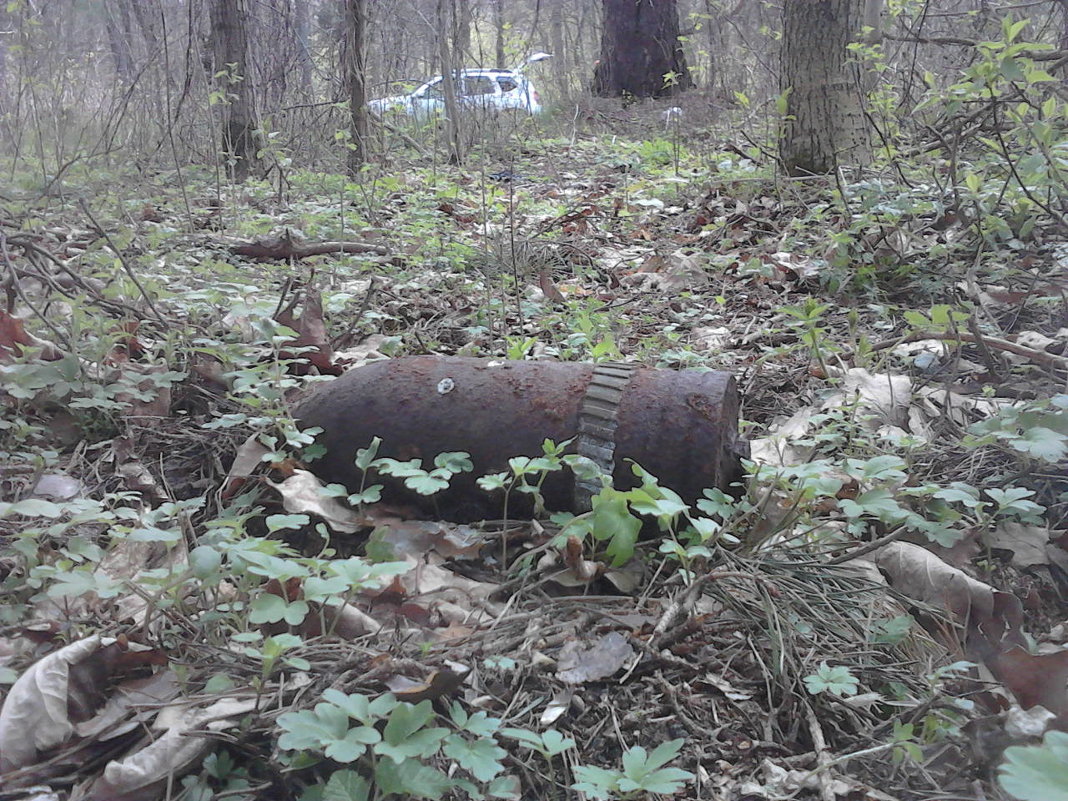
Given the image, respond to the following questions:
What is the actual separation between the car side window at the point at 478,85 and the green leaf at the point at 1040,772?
7.89 meters

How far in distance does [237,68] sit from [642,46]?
655 cm

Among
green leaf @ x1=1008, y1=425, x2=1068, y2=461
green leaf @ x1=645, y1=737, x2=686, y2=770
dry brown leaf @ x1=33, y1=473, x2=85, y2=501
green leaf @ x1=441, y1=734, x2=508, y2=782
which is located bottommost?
green leaf @ x1=441, y1=734, x2=508, y2=782

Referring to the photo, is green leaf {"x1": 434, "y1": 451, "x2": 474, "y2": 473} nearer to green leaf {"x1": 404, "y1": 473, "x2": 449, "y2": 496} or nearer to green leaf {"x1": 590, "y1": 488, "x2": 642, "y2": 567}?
green leaf {"x1": 404, "y1": 473, "x2": 449, "y2": 496}

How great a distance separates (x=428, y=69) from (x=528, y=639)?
1014 cm

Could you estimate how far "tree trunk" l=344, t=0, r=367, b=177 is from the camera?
6352 mm

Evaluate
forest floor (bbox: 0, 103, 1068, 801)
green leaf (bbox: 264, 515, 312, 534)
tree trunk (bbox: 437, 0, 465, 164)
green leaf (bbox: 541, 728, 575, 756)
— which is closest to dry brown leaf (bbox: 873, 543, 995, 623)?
forest floor (bbox: 0, 103, 1068, 801)

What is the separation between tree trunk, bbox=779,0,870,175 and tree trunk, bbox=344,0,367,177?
3.12m

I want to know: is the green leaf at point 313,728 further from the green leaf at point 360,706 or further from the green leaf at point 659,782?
the green leaf at point 659,782

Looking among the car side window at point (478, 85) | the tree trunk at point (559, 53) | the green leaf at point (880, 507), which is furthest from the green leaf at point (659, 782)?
the tree trunk at point (559, 53)

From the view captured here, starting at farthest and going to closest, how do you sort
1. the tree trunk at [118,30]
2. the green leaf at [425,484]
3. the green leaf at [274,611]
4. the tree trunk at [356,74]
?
1. the tree trunk at [118,30]
2. the tree trunk at [356,74]
3. the green leaf at [425,484]
4. the green leaf at [274,611]

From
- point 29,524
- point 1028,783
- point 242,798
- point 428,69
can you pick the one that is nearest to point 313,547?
point 29,524

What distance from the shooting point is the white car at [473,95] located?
26.2 feet

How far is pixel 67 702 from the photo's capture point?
1.44 metres

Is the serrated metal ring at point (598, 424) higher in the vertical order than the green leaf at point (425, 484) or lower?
higher
